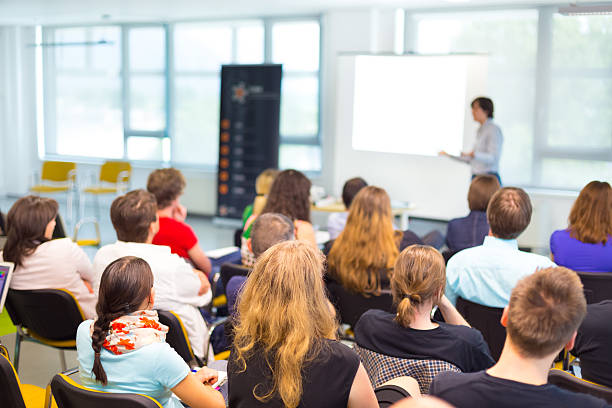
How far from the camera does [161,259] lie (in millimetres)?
2639

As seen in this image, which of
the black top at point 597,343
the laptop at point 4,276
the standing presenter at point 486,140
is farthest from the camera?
the standing presenter at point 486,140

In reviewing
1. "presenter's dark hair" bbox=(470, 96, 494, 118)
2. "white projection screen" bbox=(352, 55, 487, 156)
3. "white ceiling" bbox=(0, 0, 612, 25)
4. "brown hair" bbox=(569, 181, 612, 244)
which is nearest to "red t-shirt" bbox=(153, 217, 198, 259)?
"brown hair" bbox=(569, 181, 612, 244)

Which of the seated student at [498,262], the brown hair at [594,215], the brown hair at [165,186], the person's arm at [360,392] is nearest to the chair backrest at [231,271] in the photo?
the brown hair at [165,186]

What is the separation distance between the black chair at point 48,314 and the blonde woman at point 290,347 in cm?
142

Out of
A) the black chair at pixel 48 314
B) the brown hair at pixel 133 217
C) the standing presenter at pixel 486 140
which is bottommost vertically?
the black chair at pixel 48 314

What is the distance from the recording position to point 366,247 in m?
2.93

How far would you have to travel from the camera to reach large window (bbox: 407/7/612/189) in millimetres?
6398

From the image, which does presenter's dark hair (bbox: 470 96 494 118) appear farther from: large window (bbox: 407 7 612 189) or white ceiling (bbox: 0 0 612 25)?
white ceiling (bbox: 0 0 612 25)

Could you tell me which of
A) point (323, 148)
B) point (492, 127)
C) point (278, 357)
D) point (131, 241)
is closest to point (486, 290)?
point (278, 357)

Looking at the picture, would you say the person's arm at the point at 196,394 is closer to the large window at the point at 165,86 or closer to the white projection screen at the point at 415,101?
the white projection screen at the point at 415,101

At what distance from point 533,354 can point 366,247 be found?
1653mm

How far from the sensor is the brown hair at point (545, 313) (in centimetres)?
129

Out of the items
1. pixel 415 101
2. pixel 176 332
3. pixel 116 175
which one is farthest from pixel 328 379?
pixel 116 175

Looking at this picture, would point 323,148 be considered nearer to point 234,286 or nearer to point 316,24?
point 316,24
